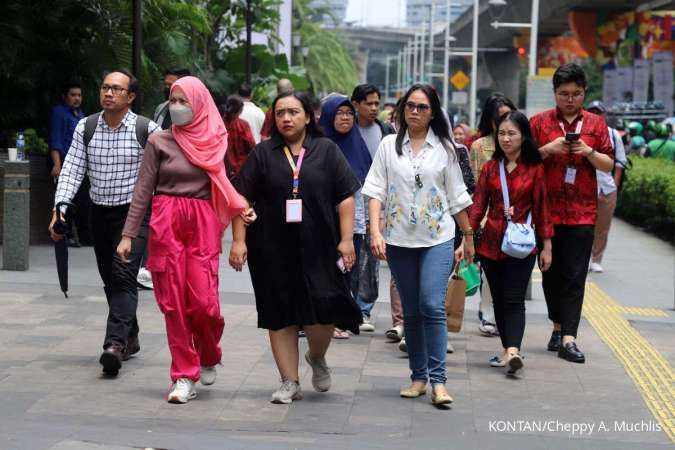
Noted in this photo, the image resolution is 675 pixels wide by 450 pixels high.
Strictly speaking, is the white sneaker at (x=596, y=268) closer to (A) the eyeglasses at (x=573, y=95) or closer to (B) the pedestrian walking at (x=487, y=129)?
(B) the pedestrian walking at (x=487, y=129)

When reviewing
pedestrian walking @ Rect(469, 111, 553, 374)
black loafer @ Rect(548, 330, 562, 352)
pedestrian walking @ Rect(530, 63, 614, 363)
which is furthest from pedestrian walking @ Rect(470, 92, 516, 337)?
pedestrian walking @ Rect(469, 111, 553, 374)

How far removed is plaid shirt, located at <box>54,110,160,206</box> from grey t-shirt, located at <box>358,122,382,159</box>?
86.3 inches

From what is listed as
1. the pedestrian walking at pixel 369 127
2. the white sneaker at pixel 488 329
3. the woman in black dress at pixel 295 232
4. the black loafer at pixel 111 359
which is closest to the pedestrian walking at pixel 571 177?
the white sneaker at pixel 488 329

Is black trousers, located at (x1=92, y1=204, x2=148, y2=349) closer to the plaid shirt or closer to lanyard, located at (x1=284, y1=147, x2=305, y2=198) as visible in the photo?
the plaid shirt

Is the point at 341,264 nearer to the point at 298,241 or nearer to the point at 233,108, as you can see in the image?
the point at 298,241

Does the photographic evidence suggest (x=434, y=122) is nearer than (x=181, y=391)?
No

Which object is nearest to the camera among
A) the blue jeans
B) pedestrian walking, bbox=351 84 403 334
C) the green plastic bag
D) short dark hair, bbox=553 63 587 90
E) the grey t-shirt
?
the blue jeans

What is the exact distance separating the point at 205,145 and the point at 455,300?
2112 mm

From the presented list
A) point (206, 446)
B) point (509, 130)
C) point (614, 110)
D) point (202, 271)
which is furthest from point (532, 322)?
point (614, 110)

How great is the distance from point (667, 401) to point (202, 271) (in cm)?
278

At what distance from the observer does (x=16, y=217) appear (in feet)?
39.2

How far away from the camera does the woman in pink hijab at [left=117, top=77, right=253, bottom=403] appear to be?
6.92m

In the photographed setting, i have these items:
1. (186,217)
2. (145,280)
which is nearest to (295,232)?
(186,217)

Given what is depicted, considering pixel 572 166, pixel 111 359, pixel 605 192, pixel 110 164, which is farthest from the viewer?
pixel 605 192
